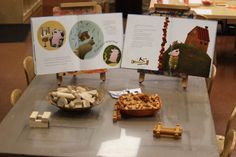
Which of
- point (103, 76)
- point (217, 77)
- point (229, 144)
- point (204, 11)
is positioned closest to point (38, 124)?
point (103, 76)

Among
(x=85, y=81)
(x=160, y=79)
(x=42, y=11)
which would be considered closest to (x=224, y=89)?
(x=160, y=79)

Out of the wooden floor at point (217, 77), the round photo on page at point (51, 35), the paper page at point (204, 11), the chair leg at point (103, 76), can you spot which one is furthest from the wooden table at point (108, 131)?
the paper page at point (204, 11)

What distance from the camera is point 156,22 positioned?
9.22ft

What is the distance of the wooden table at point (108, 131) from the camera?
2.07m

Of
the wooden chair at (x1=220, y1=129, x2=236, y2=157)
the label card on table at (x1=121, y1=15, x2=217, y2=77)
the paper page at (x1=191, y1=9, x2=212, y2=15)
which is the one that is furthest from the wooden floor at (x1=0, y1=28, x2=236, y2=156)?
the wooden chair at (x1=220, y1=129, x2=236, y2=157)

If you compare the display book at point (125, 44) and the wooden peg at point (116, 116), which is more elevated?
the display book at point (125, 44)

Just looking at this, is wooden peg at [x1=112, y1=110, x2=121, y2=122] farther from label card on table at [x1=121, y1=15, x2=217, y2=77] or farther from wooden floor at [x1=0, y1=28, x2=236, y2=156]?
wooden floor at [x1=0, y1=28, x2=236, y2=156]

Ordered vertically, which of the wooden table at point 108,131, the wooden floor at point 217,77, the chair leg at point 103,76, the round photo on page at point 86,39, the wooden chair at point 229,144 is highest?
the round photo on page at point 86,39

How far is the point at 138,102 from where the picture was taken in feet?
8.01

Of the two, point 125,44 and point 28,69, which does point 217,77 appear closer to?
point 125,44

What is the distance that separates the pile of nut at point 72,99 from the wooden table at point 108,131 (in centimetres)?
6

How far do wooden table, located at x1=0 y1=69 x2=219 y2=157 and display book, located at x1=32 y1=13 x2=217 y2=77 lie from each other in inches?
6.5

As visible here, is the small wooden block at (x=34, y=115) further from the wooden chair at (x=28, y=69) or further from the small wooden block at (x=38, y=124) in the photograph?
the wooden chair at (x=28, y=69)

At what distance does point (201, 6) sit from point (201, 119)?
11.1 feet
